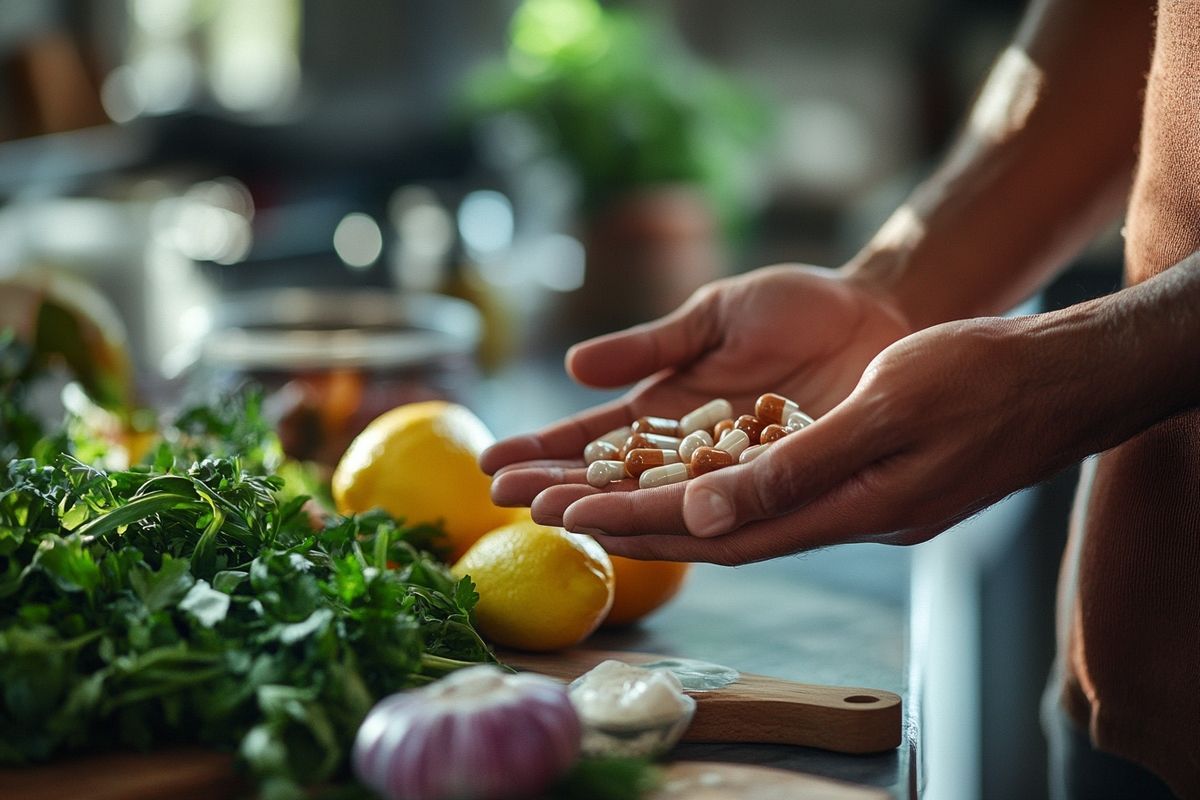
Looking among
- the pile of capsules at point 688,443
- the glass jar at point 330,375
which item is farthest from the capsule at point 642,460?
the glass jar at point 330,375

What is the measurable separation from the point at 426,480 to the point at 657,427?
0.72 feet

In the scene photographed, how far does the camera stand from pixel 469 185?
389cm

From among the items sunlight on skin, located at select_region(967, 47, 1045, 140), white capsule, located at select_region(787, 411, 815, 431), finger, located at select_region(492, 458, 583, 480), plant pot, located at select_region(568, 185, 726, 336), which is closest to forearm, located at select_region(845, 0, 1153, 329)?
sunlight on skin, located at select_region(967, 47, 1045, 140)

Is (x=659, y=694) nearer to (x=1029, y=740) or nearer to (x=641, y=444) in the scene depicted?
(x=641, y=444)

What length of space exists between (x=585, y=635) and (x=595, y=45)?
1.87 m

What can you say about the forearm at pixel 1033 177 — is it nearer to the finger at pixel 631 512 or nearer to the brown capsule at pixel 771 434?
the brown capsule at pixel 771 434

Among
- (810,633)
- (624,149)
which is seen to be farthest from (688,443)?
(624,149)

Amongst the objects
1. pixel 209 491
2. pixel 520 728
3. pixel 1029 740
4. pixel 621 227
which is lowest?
pixel 1029 740

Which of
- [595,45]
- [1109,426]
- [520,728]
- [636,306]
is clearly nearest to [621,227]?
[636,306]

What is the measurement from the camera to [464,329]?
1606 mm

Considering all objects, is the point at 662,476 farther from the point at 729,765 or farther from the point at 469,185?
the point at 469,185

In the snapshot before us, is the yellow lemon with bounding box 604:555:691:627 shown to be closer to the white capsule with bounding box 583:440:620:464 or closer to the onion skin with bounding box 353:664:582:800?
the white capsule with bounding box 583:440:620:464

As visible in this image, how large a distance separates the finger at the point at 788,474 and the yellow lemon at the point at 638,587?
10.2 inches

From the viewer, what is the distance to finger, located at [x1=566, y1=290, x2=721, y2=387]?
1133 millimetres
